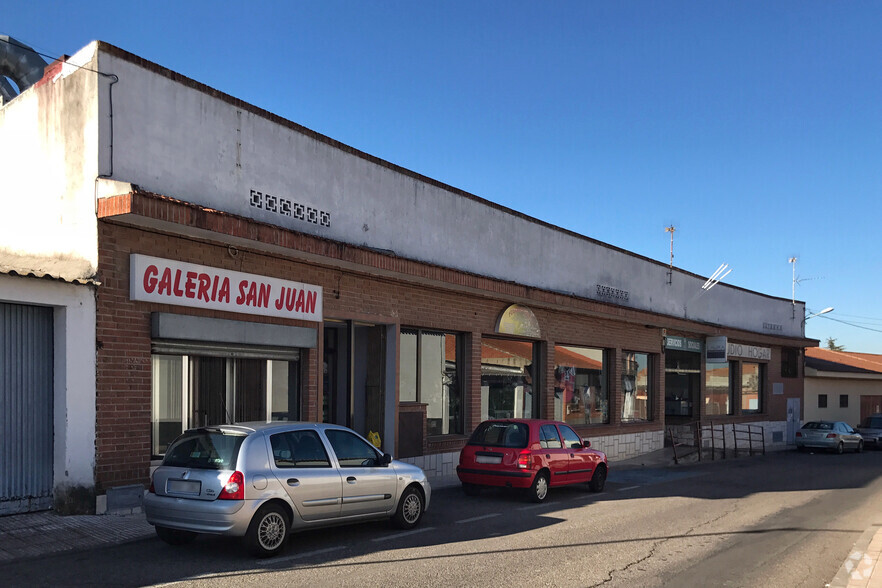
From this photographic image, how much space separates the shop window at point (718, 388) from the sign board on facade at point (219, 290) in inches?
841

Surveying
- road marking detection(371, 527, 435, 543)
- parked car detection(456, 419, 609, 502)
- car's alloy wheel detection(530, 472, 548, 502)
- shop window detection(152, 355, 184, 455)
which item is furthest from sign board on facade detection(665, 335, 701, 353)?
shop window detection(152, 355, 184, 455)

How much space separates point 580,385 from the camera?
75.6ft

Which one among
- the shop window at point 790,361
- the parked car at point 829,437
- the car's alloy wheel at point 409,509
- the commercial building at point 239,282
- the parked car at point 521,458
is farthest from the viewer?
the shop window at point 790,361

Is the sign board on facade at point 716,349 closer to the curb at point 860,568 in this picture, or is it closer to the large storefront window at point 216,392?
the curb at point 860,568

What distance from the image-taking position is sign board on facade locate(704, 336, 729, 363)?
29806 millimetres

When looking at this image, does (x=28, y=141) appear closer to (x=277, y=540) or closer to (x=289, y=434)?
(x=289, y=434)

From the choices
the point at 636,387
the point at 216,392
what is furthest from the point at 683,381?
the point at 216,392

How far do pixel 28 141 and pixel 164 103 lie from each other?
2.23 m

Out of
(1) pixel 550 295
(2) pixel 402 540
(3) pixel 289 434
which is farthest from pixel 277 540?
(1) pixel 550 295

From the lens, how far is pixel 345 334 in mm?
16203

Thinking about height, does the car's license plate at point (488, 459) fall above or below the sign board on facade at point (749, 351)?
below

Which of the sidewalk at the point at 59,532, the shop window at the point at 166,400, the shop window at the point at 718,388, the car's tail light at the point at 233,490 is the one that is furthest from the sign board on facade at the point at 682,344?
the car's tail light at the point at 233,490

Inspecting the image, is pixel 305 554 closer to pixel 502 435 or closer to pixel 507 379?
pixel 502 435

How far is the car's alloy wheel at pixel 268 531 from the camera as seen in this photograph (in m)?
7.97
